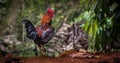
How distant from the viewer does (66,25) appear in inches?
188

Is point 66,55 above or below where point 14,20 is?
below

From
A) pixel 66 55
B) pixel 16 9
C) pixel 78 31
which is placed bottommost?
pixel 66 55

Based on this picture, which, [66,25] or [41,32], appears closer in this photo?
[41,32]

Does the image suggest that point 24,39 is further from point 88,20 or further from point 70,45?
point 88,20

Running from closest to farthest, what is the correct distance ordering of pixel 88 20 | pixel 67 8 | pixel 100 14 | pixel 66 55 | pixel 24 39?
pixel 66 55 → pixel 100 14 → pixel 88 20 → pixel 24 39 → pixel 67 8

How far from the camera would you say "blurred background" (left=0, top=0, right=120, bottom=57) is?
3037 millimetres

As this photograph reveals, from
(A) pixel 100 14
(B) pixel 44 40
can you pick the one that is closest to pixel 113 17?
(A) pixel 100 14

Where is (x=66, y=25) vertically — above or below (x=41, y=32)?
above

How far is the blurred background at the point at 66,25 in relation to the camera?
3.04m

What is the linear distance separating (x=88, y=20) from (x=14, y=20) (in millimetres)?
2243

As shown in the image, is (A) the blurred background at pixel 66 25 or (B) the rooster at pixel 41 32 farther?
(B) the rooster at pixel 41 32

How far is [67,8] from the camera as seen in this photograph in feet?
18.6

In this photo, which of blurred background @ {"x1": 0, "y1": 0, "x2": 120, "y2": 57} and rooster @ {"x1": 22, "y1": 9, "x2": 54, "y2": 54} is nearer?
blurred background @ {"x1": 0, "y1": 0, "x2": 120, "y2": 57}

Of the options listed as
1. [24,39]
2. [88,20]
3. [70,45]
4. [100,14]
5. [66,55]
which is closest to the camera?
[66,55]
